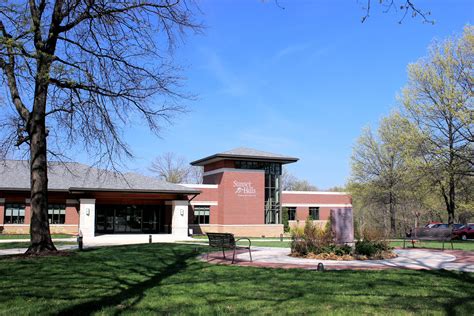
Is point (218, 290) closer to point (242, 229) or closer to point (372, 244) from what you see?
point (372, 244)

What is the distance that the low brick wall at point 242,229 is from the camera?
1768 inches

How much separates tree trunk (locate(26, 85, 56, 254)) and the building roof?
28.6 metres

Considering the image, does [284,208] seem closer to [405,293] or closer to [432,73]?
[432,73]

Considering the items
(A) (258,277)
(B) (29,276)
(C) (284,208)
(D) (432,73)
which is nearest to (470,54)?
(D) (432,73)

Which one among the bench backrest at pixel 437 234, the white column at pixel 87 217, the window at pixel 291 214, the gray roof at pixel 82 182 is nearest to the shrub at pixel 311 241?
the bench backrest at pixel 437 234

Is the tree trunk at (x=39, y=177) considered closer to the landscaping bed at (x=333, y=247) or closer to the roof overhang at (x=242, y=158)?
the landscaping bed at (x=333, y=247)

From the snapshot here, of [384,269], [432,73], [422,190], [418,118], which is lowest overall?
[384,269]

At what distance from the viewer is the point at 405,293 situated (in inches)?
334

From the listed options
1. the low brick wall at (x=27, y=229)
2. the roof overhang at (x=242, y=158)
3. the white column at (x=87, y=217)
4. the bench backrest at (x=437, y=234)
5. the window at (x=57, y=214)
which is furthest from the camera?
the roof overhang at (x=242, y=158)

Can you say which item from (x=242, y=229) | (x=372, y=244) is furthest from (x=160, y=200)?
(x=372, y=244)

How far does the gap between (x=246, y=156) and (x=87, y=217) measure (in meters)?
16.0

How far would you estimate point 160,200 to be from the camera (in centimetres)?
4272

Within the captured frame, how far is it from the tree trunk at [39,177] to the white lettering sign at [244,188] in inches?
1201

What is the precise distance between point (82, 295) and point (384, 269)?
762 centimetres
